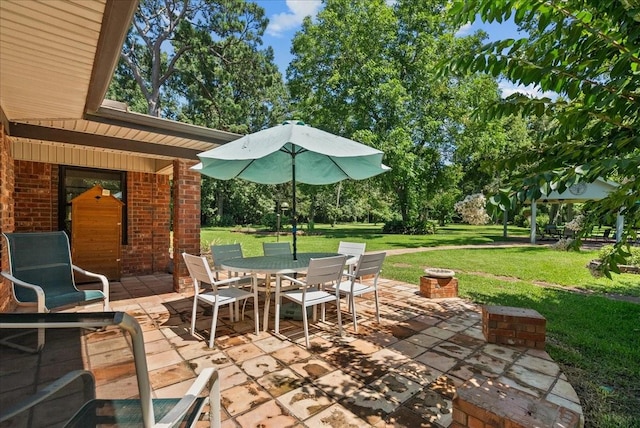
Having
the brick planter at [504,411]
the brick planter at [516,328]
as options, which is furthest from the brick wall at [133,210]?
the brick planter at [504,411]

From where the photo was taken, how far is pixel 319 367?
9.44ft

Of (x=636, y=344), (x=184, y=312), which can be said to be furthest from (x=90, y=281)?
(x=636, y=344)

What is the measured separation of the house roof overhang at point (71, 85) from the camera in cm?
181

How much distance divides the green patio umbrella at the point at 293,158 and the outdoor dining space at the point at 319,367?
59.3 inches

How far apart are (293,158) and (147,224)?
14.1ft

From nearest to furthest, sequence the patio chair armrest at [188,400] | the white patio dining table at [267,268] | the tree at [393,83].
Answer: the patio chair armrest at [188,400] < the white patio dining table at [267,268] < the tree at [393,83]

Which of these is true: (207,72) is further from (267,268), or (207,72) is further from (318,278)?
(318,278)

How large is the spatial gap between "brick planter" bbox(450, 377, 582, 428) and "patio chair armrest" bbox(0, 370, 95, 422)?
1821mm

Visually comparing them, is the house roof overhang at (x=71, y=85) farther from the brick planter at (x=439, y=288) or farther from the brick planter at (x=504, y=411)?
the brick planter at (x=439, y=288)

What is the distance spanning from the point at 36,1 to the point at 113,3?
1.55 feet

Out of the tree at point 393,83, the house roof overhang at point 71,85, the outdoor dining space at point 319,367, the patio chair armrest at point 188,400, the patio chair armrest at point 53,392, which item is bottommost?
the outdoor dining space at point 319,367

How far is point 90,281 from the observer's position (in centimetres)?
610

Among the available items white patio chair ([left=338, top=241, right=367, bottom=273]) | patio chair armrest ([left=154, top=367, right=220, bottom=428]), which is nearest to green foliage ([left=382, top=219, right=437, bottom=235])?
white patio chair ([left=338, top=241, right=367, bottom=273])

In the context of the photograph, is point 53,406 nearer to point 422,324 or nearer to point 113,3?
point 113,3
